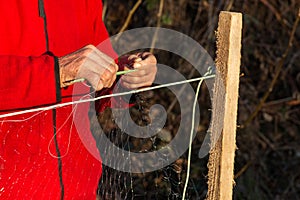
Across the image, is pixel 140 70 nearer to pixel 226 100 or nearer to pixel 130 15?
pixel 226 100

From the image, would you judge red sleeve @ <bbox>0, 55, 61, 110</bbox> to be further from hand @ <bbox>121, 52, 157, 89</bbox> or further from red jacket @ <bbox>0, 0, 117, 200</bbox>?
hand @ <bbox>121, 52, 157, 89</bbox>

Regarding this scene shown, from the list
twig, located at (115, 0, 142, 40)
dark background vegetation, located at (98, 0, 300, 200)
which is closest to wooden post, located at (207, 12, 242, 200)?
dark background vegetation, located at (98, 0, 300, 200)

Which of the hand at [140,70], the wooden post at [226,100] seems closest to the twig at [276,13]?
the hand at [140,70]

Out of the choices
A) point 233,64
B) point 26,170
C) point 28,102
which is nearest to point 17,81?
point 28,102

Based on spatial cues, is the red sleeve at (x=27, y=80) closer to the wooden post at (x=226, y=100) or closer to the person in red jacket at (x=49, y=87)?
the person in red jacket at (x=49, y=87)

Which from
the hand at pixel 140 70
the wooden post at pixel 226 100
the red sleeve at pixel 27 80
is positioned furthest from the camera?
the hand at pixel 140 70

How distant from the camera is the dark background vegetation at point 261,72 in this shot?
4.68 m

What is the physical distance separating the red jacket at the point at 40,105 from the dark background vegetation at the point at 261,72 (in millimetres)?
2516

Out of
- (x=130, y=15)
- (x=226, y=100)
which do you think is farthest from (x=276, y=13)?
(x=226, y=100)

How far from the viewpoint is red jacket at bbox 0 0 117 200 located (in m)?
1.67

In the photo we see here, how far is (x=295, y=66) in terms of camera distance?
4.77m

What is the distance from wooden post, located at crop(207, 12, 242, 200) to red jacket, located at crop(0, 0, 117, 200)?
0.42 meters

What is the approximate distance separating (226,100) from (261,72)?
3197 millimetres

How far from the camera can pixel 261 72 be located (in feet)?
16.1
